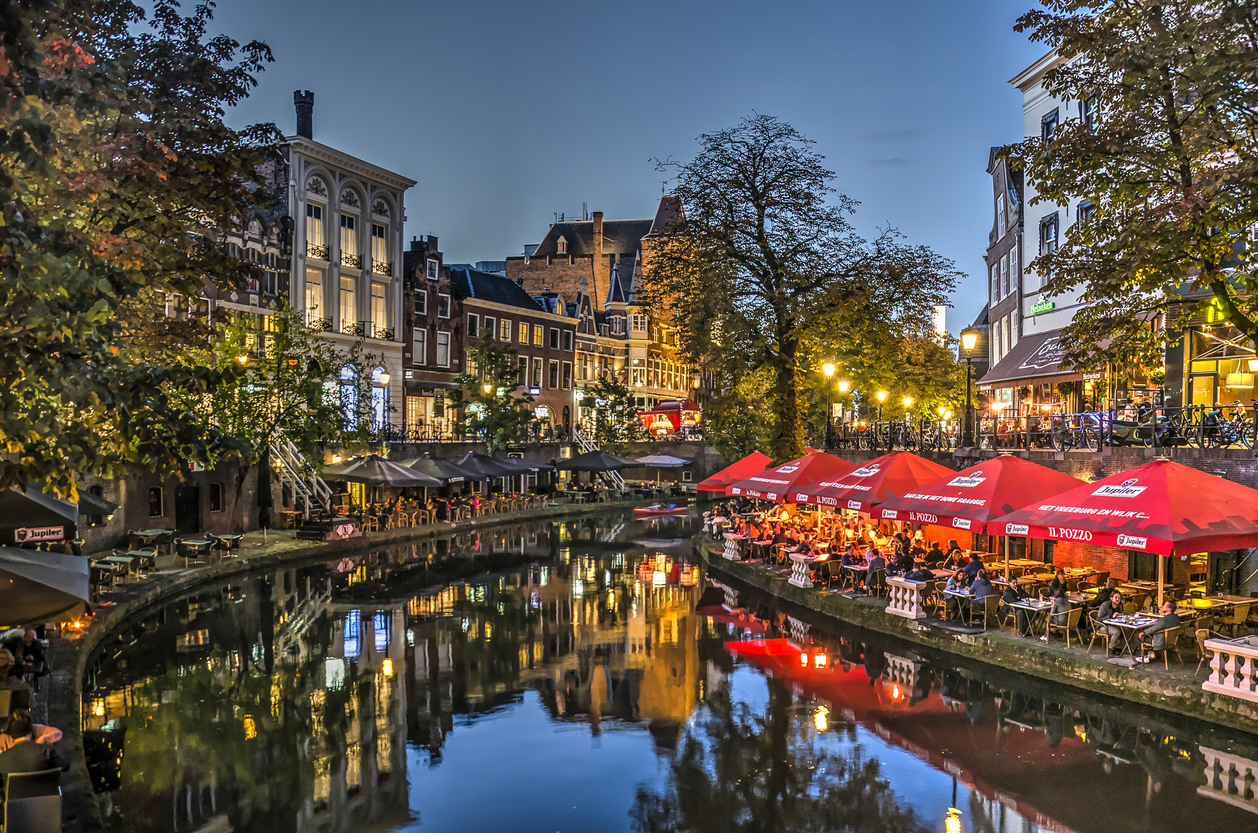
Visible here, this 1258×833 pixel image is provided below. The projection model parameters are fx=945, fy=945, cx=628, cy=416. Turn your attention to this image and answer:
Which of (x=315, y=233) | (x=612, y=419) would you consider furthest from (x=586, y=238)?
(x=315, y=233)

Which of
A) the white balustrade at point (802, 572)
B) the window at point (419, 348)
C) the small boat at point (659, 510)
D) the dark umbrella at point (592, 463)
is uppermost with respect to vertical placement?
the window at point (419, 348)

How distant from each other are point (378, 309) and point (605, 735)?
44.5 metres

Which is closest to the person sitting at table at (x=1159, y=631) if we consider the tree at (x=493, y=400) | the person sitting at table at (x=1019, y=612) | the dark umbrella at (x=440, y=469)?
the person sitting at table at (x=1019, y=612)

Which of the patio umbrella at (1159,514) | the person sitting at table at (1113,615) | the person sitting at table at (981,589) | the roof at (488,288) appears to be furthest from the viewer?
the roof at (488,288)

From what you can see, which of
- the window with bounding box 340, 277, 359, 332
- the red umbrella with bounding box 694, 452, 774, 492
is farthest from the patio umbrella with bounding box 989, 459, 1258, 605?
the window with bounding box 340, 277, 359, 332

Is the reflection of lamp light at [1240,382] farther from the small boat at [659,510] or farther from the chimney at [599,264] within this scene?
A: the chimney at [599,264]

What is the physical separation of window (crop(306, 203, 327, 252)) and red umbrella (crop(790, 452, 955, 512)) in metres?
34.4

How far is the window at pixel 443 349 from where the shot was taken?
58.7 metres

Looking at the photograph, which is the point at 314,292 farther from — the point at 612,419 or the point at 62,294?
the point at 62,294

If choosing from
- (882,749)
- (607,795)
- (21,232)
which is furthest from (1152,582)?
(21,232)

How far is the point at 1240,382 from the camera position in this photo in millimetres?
24250

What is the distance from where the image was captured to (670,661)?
54.9 ft

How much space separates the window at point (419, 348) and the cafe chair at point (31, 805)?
49.4 metres

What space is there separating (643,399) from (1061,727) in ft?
243
